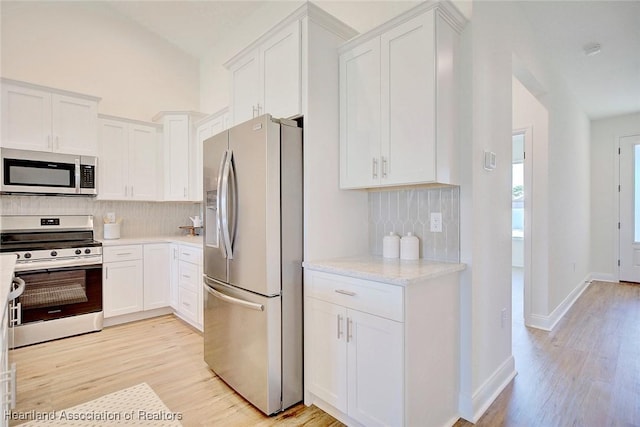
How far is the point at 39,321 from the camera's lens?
309 centimetres

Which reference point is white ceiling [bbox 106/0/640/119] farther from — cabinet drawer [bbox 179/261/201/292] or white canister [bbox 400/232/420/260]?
cabinet drawer [bbox 179/261/201/292]

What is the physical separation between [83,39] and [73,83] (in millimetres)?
556

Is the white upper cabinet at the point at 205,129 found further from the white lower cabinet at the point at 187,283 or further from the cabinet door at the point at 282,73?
the cabinet door at the point at 282,73

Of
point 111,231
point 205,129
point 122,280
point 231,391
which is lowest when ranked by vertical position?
point 231,391

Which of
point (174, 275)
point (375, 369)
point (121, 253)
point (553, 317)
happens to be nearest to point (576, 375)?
point (553, 317)

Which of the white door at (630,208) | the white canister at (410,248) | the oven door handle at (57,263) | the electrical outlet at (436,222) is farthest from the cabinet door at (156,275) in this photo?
the white door at (630,208)

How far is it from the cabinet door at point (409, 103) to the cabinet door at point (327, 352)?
2.84ft

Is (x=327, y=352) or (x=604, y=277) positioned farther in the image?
(x=604, y=277)

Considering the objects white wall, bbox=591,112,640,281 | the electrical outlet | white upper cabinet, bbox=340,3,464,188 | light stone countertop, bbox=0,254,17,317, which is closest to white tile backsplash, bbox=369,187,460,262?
the electrical outlet

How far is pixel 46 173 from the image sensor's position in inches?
133

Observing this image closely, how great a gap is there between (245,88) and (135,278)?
97.3 inches

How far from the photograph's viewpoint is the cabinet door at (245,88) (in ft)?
8.29

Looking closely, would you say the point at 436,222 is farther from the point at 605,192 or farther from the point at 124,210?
the point at 605,192

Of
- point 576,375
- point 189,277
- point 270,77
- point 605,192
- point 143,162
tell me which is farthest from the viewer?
point 605,192
